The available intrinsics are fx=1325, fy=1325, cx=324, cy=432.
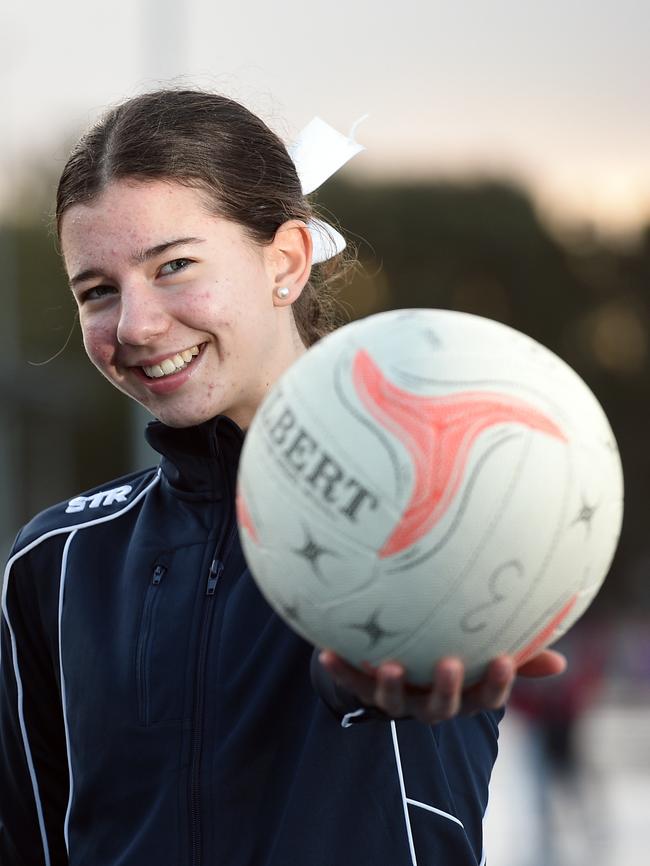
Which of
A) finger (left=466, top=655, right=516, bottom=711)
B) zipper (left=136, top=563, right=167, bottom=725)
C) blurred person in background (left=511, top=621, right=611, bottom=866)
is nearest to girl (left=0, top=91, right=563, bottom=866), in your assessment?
zipper (left=136, top=563, right=167, bottom=725)

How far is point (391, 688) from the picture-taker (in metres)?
2.11

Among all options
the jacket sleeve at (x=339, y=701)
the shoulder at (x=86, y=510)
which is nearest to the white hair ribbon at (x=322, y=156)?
the shoulder at (x=86, y=510)

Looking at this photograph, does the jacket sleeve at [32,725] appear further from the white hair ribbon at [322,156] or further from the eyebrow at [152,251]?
the white hair ribbon at [322,156]

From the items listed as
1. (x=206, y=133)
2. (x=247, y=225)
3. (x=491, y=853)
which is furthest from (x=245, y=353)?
(x=491, y=853)

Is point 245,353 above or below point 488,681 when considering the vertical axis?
above

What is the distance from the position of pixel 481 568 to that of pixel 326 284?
1625 mm

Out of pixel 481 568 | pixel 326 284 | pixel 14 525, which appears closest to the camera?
pixel 481 568

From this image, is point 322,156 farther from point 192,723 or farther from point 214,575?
point 192,723

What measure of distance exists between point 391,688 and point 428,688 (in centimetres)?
10

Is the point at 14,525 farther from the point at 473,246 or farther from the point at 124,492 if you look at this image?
the point at 124,492

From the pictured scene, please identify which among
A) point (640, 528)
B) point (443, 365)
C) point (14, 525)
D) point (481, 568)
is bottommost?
point (640, 528)

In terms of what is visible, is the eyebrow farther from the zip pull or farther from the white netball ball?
the zip pull

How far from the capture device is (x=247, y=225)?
2768 millimetres

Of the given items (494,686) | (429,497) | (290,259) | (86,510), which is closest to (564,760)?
(86,510)
